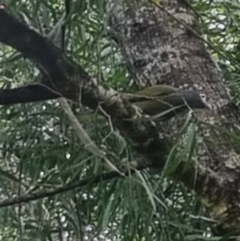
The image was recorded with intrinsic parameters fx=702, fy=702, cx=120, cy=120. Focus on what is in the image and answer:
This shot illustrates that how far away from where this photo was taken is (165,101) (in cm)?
68

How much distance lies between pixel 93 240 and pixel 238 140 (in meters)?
0.28

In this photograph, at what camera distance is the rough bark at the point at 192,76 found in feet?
2.47

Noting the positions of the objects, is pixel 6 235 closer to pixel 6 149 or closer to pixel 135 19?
pixel 6 149

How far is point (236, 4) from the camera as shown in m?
1.03

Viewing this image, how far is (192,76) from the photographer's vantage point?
81 cm

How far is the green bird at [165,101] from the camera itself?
26.2 inches

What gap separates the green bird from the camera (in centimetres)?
67

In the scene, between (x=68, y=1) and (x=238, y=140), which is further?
(x=238, y=140)

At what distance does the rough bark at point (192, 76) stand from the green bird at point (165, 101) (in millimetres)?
58

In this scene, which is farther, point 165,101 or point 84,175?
point 84,175

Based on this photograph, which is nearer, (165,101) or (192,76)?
(165,101)

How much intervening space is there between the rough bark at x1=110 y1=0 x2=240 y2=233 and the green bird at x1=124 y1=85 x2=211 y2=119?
58 mm

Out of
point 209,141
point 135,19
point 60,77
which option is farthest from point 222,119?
point 60,77

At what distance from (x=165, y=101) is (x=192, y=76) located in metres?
0.15
